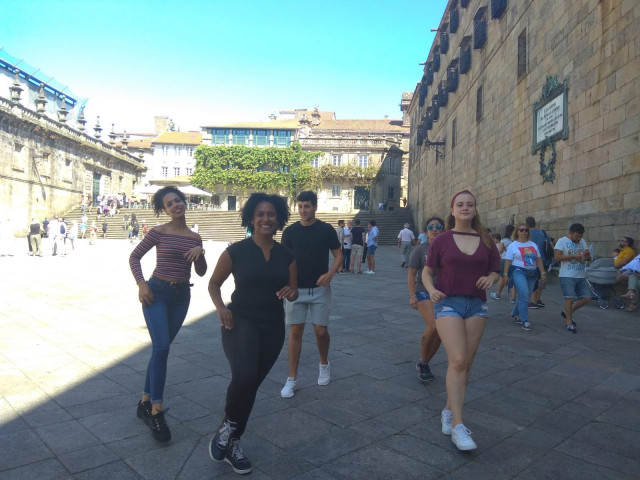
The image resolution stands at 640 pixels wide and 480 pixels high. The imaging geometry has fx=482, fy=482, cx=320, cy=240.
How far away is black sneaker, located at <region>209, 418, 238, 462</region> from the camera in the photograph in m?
2.86

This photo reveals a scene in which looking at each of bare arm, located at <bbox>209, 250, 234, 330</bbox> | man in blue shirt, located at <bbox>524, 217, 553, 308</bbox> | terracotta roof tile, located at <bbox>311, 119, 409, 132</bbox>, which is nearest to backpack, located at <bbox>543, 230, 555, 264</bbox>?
man in blue shirt, located at <bbox>524, 217, 553, 308</bbox>

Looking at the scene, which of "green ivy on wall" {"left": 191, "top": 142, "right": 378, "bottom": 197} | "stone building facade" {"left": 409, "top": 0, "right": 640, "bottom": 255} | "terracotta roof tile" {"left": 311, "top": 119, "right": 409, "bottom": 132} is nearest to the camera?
"stone building facade" {"left": 409, "top": 0, "right": 640, "bottom": 255}

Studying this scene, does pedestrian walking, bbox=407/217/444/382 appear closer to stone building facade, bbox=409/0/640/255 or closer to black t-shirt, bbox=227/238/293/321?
black t-shirt, bbox=227/238/293/321

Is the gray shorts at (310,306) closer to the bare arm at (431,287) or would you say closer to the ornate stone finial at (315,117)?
the bare arm at (431,287)

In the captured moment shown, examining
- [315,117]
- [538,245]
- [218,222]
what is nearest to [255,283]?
[538,245]

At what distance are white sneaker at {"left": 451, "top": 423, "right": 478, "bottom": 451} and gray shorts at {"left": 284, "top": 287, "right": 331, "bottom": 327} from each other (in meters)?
1.55

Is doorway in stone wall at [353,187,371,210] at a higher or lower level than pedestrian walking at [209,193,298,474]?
higher

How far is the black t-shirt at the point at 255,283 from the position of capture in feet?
9.77

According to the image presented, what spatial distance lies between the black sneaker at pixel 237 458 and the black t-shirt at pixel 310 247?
1675 millimetres

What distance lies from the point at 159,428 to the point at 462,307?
7.23 ft

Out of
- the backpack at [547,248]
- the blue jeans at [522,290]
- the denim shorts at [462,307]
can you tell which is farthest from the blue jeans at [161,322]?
A: the backpack at [547,248]

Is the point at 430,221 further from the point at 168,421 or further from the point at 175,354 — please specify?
the point at 175,354

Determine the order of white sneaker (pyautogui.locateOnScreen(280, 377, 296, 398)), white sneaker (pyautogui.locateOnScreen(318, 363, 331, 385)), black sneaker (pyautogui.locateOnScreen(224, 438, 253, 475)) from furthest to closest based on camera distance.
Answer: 1. white sneaker (pyautogui.locateOnScreen(318, 363, 331, 385))
2. white sneaker (pyautogui.locateOnScreen(280, 377, 296, 398))
3. black sneaker (pyautogui.locateOnScreen(224, 438, 253, 475))

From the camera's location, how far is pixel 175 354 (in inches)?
215
